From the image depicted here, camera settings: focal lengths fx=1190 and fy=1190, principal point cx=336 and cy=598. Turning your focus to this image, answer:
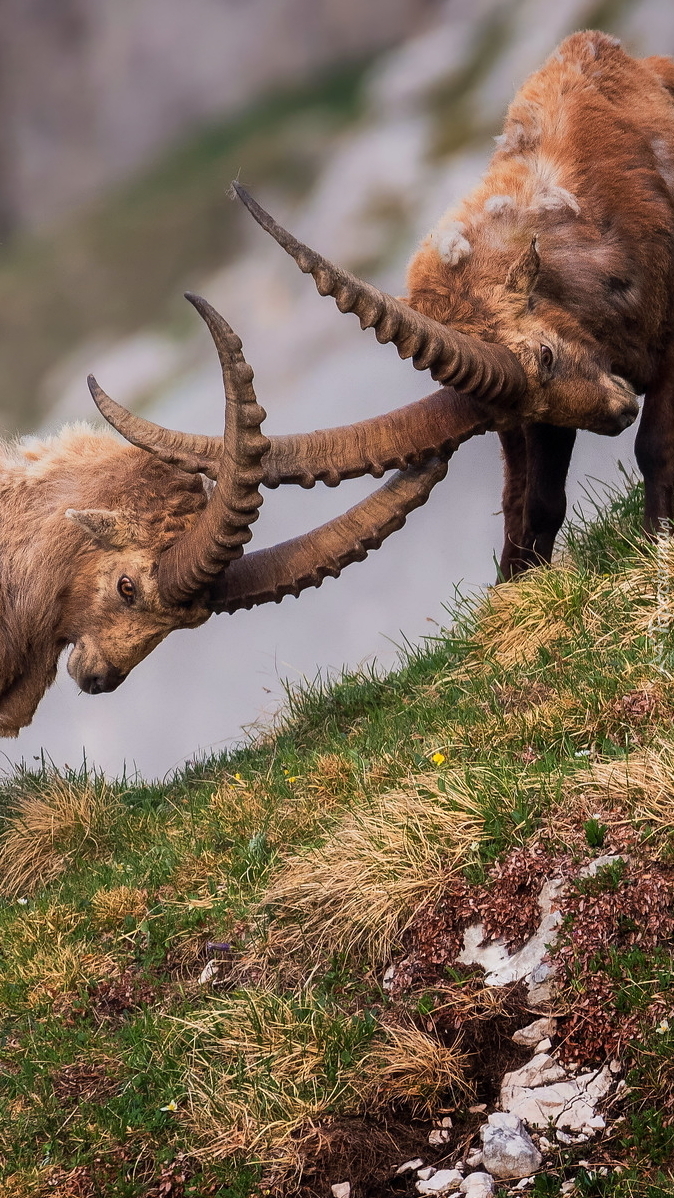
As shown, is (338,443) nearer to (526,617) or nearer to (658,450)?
(526,617)

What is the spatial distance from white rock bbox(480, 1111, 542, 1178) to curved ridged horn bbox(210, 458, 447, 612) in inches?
115

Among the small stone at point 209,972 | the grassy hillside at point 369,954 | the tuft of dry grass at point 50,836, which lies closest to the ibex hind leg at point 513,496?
the grassy hillside at point 369,954

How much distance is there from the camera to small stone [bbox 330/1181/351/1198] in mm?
3678

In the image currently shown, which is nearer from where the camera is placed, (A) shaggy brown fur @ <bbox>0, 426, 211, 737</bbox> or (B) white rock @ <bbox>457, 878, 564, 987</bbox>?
(B) white rock @ <bbox>457, 878, 564, 987</bbox>

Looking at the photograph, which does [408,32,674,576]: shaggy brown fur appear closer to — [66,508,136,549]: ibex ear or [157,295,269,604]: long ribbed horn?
[157,295,269,604]: long ribbed horn

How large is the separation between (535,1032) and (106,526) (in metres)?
3.49

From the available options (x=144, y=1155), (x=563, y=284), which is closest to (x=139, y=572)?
(x=563, y=284)

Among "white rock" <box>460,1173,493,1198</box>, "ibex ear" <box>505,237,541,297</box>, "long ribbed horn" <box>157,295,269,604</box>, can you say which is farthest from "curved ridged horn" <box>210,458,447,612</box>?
"white rock" <box>460,1173,493,1198</box>

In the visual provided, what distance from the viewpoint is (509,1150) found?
3488 mm

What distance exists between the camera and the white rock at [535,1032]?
3.86 meters

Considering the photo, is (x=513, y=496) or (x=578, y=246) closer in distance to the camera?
(x=578, y=246)

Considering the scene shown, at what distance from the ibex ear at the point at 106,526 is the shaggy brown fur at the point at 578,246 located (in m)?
1.92

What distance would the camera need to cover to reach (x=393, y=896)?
4.43m

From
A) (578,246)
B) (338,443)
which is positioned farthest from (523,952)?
(578,246)
